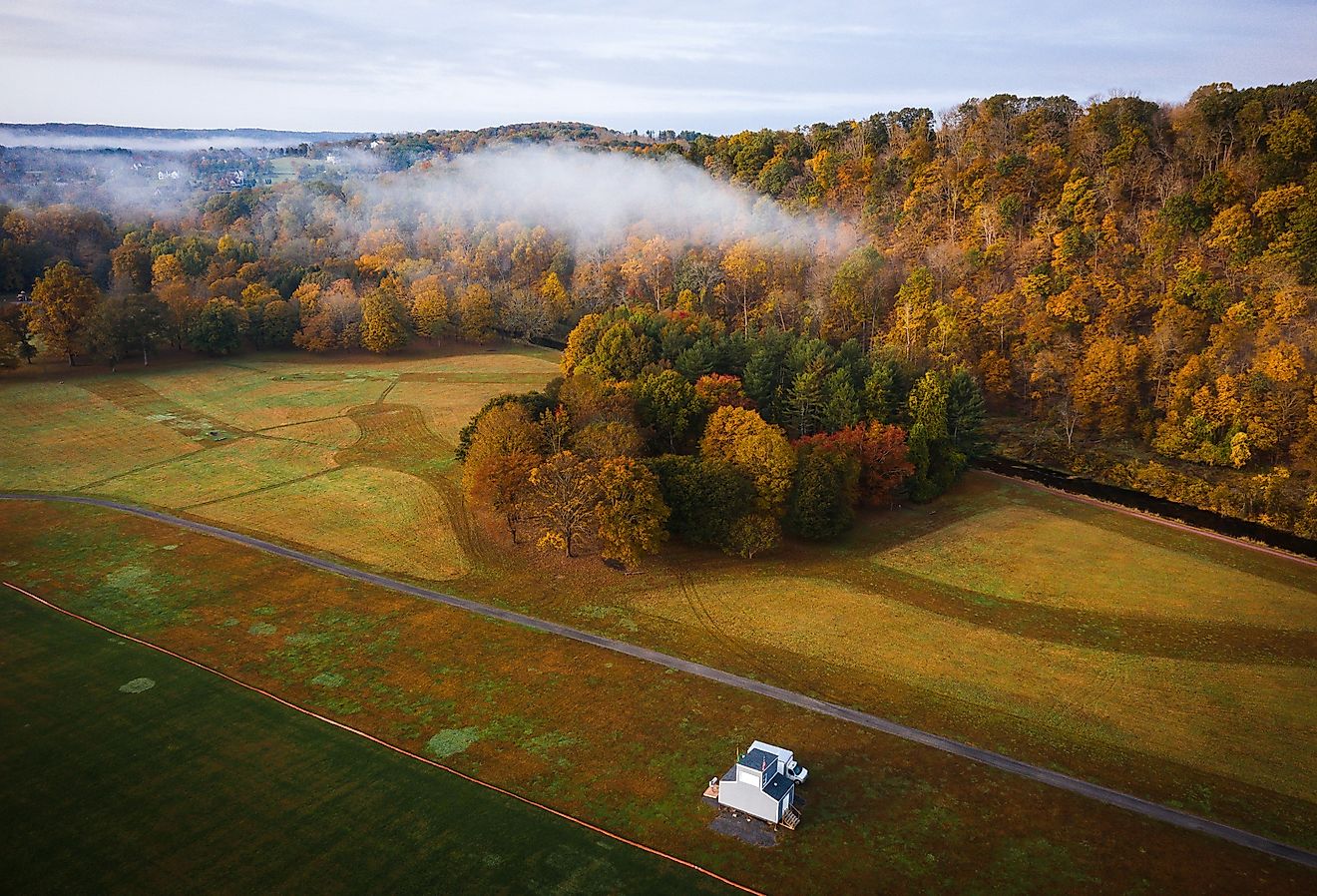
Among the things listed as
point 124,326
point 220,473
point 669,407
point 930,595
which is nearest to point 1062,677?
point 930,595

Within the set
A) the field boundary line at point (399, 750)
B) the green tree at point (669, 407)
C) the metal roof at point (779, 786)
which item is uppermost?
the green tree at point (669, 407)

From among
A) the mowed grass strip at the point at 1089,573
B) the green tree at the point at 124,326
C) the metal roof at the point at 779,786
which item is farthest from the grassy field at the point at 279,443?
the mowed grass strip at the point at 1089,573

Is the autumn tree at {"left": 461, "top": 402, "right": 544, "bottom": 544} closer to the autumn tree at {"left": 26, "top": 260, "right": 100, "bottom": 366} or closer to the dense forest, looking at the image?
the dense forest

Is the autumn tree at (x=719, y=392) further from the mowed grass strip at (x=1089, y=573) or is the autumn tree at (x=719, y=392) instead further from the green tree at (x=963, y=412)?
the mowed grass strip at (x=1089, y=573)

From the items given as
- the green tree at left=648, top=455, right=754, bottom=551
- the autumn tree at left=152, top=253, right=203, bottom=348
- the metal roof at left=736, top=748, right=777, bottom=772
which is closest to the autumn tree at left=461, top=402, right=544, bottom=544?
the green tree at left=648, top=455, right=754, bottom=551

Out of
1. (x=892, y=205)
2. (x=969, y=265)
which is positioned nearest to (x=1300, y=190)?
(x=969, y=265)

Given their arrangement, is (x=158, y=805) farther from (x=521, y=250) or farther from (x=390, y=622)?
(x=521, y=250)
